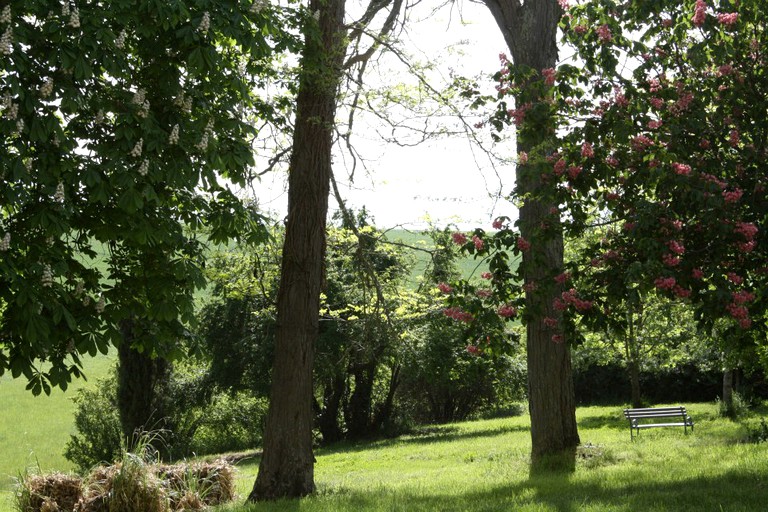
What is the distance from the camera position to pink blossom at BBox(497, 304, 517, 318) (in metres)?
9.42

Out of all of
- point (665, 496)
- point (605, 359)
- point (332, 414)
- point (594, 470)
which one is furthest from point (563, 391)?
point (332, 414)

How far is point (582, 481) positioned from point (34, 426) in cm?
4380

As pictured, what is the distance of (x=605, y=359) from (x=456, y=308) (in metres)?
20.0

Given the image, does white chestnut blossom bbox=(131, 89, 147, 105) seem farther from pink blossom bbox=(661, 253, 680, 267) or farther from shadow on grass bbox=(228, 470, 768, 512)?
pink blossom bbox=(661, 253, 680, 267)

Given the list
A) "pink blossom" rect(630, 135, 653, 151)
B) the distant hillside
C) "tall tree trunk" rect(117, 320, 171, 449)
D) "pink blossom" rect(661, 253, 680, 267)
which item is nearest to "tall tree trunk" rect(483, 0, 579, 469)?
the distant hillside

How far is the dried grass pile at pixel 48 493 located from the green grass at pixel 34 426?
834 inches

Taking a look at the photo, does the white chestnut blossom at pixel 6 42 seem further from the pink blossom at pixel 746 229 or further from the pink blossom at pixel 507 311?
the pink blossom at pixel 746 229

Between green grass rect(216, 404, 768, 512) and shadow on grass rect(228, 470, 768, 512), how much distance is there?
1cm

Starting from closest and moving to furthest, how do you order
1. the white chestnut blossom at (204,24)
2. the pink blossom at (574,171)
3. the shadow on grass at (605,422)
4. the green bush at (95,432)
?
the white chestnut blossom at (204,24) → the pink blossom at (574,171) → the shadow on grass at (605,422) → the green bush at (95,432)

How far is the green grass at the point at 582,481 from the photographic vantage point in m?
7.76

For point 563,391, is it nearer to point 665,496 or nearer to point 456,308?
point 456,308

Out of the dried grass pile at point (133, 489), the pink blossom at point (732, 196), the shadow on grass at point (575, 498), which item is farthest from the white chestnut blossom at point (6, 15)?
the pink blossom at point (732, 196)

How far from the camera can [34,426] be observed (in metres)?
46.9

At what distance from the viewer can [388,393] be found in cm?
3256
